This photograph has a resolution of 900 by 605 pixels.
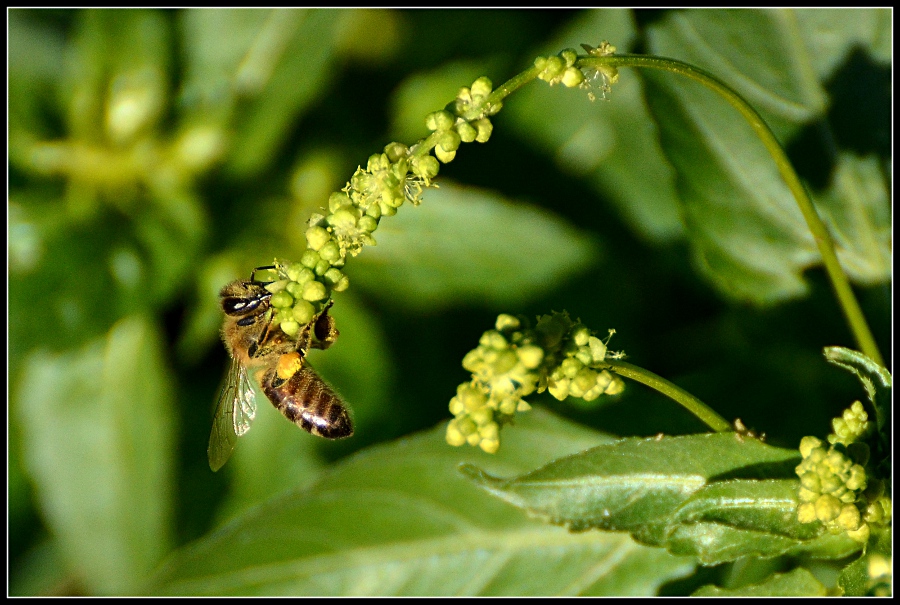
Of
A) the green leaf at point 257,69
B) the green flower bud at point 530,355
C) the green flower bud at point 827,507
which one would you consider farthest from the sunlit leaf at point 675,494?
the green leaf at point 257,69

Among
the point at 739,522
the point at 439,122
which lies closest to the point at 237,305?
the point at 439,122

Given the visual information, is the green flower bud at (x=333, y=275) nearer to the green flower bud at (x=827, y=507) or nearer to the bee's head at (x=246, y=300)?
the bee's head at (x=246, y=300)

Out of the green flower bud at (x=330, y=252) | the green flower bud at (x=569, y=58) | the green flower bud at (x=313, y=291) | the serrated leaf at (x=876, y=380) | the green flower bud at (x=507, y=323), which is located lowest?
the serrated leaf at (x=876, y=380)

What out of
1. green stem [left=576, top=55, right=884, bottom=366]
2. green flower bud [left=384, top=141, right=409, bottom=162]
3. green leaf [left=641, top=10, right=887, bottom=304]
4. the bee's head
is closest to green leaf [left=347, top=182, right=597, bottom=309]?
green leaf [left=641, top=10, right=887, bottom=304]

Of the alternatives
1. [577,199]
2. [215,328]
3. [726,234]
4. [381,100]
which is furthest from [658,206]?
[215,328]

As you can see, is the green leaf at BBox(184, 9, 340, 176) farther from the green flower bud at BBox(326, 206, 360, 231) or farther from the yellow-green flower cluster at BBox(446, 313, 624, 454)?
the yellow-green flower cluster at BBox(446, 313, 624, 454)

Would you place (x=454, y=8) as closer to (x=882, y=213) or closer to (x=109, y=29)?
(x=109, y=29)
